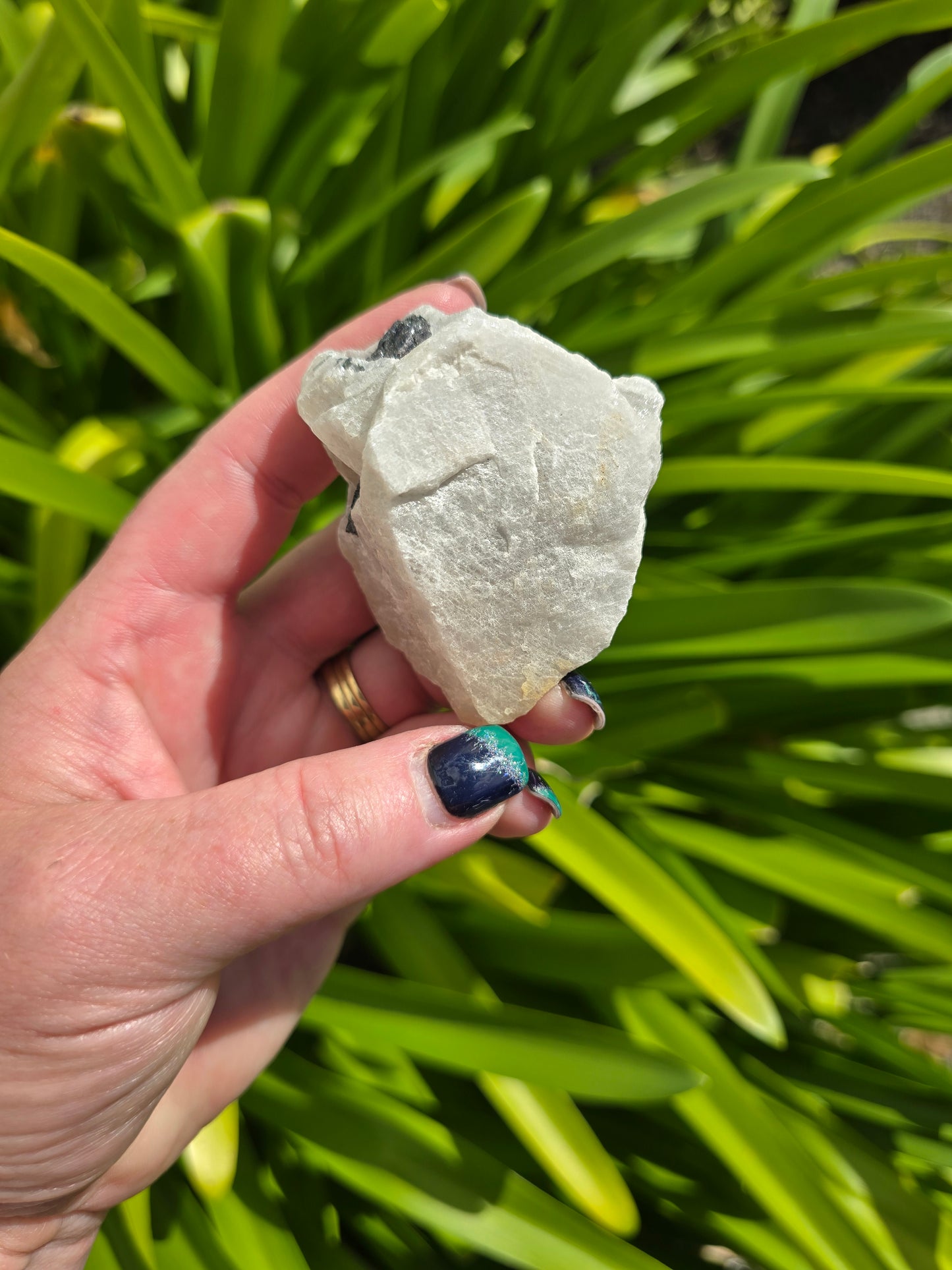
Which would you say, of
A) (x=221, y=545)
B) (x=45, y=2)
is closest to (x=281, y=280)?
(x=45, y=2)

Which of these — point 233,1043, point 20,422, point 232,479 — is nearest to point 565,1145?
point 233,1043

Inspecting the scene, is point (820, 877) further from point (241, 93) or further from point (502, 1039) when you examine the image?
point (241, 93)

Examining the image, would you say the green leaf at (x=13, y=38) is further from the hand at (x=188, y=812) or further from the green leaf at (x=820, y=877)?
the green leaf at (x=820, y=877)

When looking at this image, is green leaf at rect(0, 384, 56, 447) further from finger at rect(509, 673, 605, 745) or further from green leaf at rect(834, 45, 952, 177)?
green leaf at rect(834, 45, 952, 177)

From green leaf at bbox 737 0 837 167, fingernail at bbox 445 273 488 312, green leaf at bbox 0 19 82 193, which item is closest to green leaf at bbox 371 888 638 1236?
fingernail at bbox 445 273 488 312

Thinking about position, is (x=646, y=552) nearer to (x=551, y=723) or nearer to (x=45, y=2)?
(x=551, y=723)
